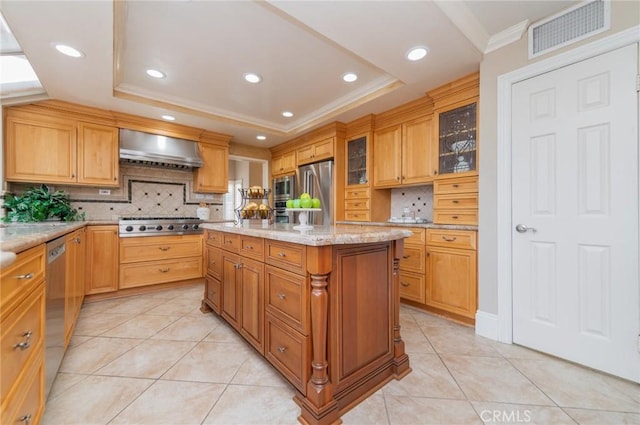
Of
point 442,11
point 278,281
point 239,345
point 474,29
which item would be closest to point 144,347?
point 239,345

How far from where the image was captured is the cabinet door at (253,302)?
67.6 inches

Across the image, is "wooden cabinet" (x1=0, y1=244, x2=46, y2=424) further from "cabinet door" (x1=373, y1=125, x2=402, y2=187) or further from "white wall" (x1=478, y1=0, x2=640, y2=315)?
"cabinet door" (x1=373, y1=125, x2=402, y2=187)

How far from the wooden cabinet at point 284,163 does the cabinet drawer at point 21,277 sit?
12.0 ft

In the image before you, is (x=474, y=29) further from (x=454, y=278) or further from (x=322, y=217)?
(x=322, y=217)

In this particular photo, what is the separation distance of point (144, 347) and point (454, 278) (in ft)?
8.84

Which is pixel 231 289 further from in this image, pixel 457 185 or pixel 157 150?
pixel 157 150

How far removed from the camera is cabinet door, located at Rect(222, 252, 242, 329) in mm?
2014

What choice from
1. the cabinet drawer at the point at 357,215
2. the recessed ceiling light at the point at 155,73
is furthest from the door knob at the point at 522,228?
the recessed ceiling light at the point at 155,73

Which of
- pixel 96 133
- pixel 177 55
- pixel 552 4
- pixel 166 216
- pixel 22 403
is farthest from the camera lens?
pixel 166 216

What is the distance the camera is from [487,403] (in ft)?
4.62

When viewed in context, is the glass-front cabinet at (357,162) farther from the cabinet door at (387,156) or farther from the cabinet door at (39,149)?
the cabinet door at (39,149)

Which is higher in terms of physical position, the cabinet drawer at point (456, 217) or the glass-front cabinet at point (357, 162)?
→ the glass-front cabinet at point (357, 162)

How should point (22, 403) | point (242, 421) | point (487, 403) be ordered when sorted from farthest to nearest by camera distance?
point (487, 403)
point (242, 421)
point (22, 403)

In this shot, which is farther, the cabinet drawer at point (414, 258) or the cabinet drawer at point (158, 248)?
the cabinet drawer at point (158, 248)
